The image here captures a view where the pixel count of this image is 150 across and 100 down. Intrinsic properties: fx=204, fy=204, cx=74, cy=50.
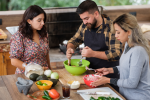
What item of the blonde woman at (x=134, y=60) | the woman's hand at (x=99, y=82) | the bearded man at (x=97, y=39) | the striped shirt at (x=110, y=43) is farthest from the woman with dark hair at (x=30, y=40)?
the blonde woman at (x=134, y=60)

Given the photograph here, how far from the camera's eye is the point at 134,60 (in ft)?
5.74

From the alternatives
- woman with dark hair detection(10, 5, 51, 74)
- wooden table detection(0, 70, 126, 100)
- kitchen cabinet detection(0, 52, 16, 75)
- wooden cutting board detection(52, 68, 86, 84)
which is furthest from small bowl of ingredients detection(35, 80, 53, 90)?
kitchen cabinet detection(0, 52, 16, 75)

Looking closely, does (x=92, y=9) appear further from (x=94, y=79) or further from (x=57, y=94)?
(x=57, y=94)

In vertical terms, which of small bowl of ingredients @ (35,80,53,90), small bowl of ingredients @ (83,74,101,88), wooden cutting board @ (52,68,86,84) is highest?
small bowl of ingredients @ (83,74,101,88)

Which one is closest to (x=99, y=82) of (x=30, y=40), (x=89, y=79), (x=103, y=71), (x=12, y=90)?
(x=89, y=79)

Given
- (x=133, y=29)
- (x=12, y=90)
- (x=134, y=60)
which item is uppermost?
(x=133, y=29)

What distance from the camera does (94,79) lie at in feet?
6.61

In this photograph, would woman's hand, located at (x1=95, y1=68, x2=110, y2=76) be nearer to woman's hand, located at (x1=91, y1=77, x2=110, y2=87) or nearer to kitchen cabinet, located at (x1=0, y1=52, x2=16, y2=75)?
woman's hand, located at (x1=91, y1=77, x2=110, y2=87)

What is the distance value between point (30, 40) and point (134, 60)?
131 cm

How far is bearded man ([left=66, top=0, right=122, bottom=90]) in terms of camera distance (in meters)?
2.39

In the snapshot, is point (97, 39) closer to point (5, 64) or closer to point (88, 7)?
point (88, 7)

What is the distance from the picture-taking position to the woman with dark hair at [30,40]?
242cm

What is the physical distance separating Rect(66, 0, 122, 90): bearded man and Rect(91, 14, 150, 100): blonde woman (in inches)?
20.5

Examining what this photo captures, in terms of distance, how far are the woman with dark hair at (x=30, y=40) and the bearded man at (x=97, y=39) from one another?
39 cm
